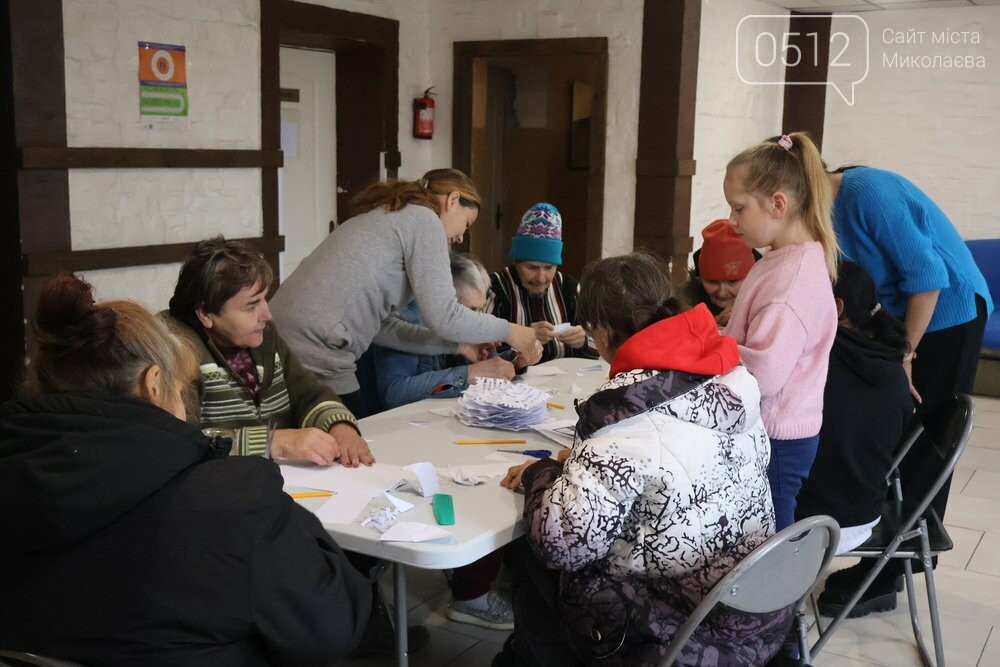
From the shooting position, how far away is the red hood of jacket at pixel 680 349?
185cm

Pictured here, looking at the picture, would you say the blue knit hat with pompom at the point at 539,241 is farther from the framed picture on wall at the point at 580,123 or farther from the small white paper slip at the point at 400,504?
the framed picture on wall at the point at 580,123

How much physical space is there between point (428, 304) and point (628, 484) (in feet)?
4.32

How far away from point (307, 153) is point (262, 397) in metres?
3.47

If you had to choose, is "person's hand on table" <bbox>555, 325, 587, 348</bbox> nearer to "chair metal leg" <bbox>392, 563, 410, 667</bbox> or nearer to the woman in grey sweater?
the woman in grey sweater

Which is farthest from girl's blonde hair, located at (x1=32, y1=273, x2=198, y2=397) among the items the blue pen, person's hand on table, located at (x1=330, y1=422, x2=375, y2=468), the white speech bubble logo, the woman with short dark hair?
the white speech bubble logo

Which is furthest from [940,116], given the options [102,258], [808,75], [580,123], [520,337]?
[102,258]

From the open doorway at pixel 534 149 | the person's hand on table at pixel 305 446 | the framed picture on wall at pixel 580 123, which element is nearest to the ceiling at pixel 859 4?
the framed picture on wall at pixel 580 123

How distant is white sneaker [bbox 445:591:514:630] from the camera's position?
306cm

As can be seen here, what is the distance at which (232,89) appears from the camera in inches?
191

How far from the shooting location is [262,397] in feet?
7.98

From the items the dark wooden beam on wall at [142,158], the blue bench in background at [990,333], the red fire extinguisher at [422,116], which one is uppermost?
the red fire extinguisher at [422,116]

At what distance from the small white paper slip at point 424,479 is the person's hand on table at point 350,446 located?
0.15 m

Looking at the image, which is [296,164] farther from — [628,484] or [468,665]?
[628,484]

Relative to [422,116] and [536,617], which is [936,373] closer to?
[536,617]
